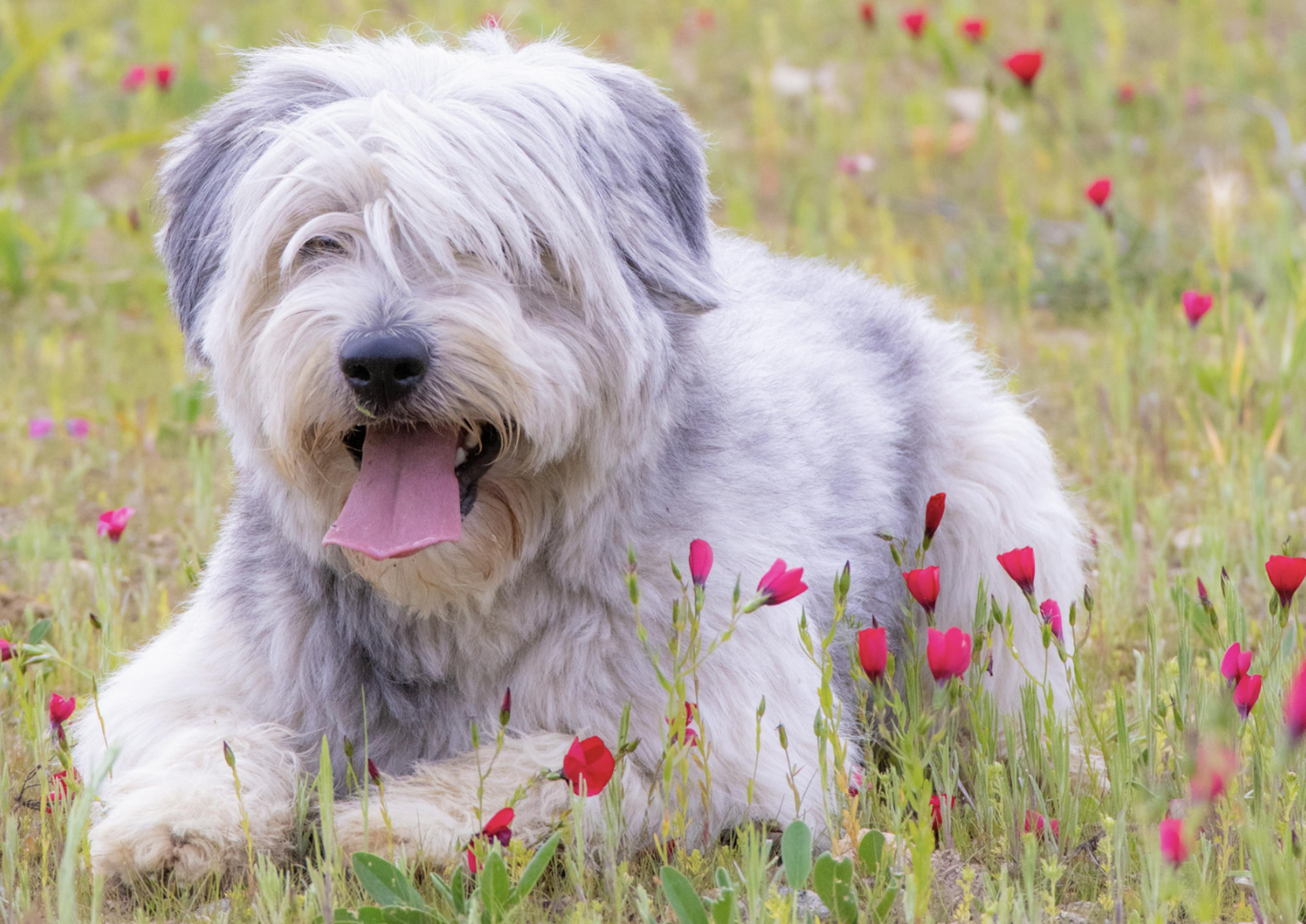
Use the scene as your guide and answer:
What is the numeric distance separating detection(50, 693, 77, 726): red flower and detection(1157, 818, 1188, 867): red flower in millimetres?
1982

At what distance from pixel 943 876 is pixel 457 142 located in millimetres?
1701

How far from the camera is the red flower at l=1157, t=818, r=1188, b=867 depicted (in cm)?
179

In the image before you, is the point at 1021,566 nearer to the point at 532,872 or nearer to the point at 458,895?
the point at 532,872

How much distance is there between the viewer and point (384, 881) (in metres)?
2.45

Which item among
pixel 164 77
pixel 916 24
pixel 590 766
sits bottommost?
pixel 590 766

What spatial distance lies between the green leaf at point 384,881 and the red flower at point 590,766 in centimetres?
32

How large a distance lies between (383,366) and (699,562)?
2.23 feet

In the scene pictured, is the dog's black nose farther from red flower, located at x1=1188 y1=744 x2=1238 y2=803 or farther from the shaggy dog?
red flower, located at x1=1188 y1=744 x2=1238 y2=803

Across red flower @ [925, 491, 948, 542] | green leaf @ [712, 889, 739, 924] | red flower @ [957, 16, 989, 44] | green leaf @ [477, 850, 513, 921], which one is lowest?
green leaf @ [477, 850, 513, 921]

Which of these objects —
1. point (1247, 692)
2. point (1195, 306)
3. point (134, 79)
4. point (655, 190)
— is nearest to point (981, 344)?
point (1195, 306)

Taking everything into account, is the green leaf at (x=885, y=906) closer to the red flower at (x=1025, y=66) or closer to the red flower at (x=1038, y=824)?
the red flower at (x=1038, y=824)

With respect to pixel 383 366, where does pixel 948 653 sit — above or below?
below

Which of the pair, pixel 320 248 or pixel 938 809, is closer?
pixel 938 809

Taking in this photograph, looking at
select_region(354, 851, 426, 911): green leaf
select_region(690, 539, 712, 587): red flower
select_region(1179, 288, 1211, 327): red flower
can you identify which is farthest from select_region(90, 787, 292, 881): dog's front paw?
select_region(1179, 288, 1211, 327): red flower
